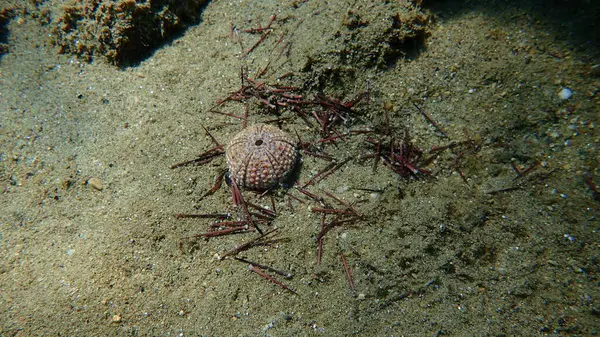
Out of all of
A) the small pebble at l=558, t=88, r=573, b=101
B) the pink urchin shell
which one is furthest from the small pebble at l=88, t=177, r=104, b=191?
the small pebble at l=558, t=88, r=573, b=101

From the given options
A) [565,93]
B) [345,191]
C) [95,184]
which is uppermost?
[95,184]

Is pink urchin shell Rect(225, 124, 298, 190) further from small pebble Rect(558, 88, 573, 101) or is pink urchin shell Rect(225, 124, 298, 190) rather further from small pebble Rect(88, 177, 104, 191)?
small pebble Rect(558, 88, 573, 101)

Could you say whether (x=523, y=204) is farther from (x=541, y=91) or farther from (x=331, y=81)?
(x=331, y=81)

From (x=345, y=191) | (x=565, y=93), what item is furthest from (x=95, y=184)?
(x=565, y=93)

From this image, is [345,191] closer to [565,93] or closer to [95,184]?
[565,93]

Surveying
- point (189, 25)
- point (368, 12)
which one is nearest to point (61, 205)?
point (189, 25)
